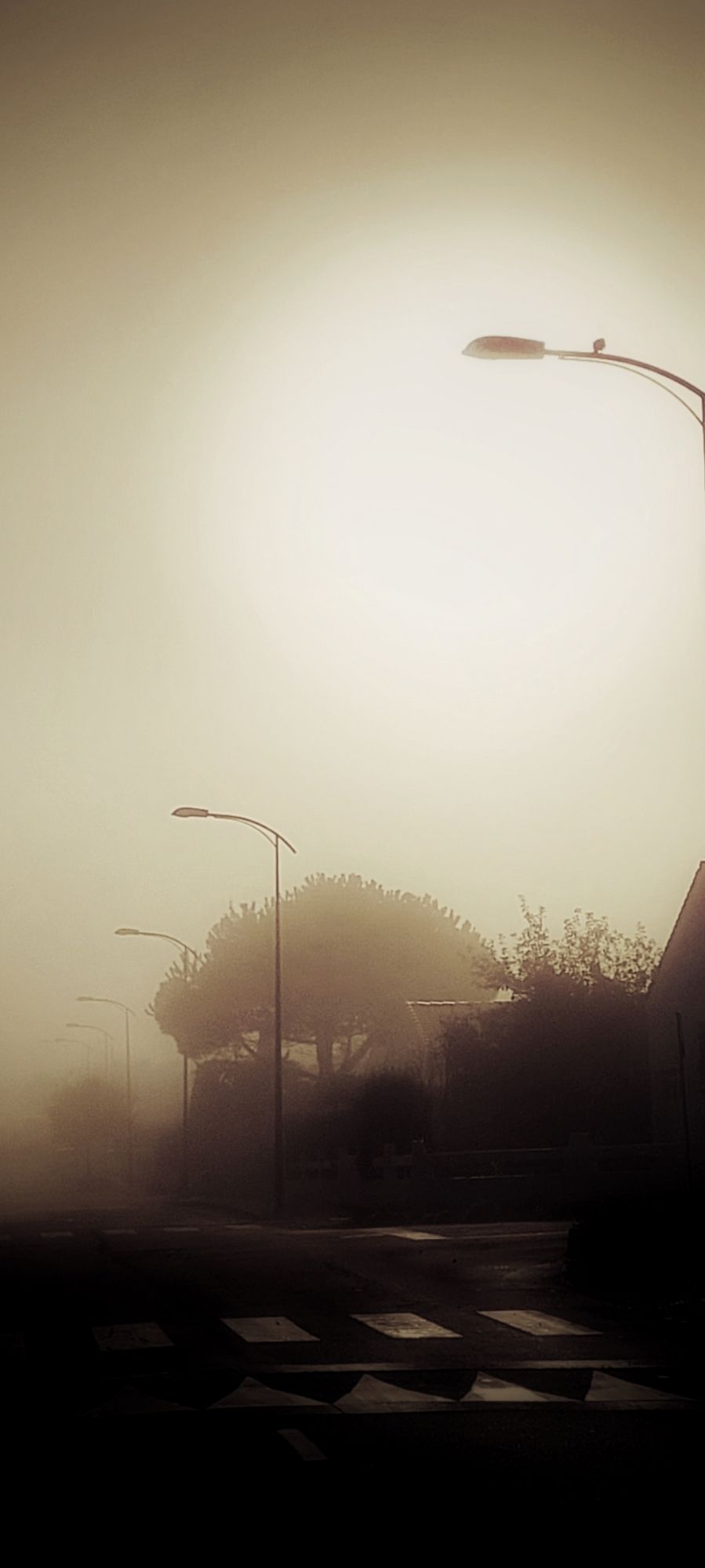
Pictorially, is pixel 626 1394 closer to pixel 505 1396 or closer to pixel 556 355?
pixel 505 1396

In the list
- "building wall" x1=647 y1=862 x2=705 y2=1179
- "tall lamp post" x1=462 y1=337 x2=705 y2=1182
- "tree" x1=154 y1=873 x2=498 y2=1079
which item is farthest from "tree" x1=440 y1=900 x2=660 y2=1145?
"tall lamp post" x1=462 y1=337 x2=705 y2=1182

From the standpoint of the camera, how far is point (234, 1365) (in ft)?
43.2

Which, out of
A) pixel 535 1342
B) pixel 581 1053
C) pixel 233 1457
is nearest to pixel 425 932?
pixel 581 1053

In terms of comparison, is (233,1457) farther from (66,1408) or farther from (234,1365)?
(234,1365)

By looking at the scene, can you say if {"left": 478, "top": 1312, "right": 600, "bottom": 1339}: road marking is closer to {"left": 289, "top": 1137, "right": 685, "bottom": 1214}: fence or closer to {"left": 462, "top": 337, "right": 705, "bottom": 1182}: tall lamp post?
{"left": 462, "top": 337, "right": 705, "bottom": 1182}: tall lamp post

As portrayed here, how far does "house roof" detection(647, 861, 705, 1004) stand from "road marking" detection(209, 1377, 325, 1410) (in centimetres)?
3881

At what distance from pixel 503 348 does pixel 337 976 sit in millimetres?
63535

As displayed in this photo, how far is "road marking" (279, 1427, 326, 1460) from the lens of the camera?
360 inches

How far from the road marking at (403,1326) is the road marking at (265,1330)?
2.25 ft

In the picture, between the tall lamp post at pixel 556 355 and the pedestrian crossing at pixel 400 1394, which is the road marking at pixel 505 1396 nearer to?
the pedestrian crossing at pixel 400 1394

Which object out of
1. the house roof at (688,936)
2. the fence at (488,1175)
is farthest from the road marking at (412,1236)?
the house roof at (688,936)

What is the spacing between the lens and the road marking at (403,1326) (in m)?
15.1

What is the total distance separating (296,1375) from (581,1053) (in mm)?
45126

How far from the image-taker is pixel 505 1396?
1134cm
